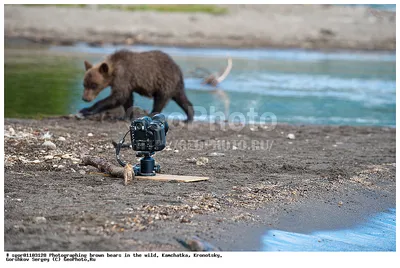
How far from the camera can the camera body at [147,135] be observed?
771 centimetres

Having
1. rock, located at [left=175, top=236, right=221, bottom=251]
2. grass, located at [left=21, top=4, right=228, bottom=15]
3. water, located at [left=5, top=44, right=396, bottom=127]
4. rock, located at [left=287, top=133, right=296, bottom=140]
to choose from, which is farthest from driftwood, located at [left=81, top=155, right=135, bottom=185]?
grass, located at [left=21, top=4, right=228, bottom=15]

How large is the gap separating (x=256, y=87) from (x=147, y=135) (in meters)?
11.9

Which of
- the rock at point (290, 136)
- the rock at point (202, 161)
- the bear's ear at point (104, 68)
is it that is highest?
the bear's ear at point (104, 68)

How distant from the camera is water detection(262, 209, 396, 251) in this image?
6328 millimetres

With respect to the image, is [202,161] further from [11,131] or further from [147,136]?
[11,131]

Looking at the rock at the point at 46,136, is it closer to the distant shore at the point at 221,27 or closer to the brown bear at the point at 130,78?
the brown bear at the point at 130,78

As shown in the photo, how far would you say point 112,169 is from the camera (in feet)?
26.0

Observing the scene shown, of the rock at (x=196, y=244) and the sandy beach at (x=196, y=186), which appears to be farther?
A: the sandy beach at (x=196, y=186)

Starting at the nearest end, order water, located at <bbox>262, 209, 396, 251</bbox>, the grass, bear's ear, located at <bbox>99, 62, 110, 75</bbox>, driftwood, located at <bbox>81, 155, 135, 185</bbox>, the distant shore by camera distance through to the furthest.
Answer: water, located at <bbox>262, 209, 396, 251</bbox> < driftwood, located at <bbox>81, 155, 135, 185</bbox> < bear's ear, located at <bbox>99, 62, 110, 75</bbox> < the distant shore < the grass

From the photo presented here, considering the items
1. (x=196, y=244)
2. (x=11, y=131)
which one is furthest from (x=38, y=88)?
(x=196, y=244)

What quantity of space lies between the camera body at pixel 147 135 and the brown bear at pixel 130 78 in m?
4.86

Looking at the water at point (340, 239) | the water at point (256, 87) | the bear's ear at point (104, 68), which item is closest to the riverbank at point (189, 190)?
the water at point (340, 239)

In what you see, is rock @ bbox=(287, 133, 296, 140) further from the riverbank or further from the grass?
the grass

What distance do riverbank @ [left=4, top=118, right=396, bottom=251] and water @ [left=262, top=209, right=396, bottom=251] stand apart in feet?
0.43
